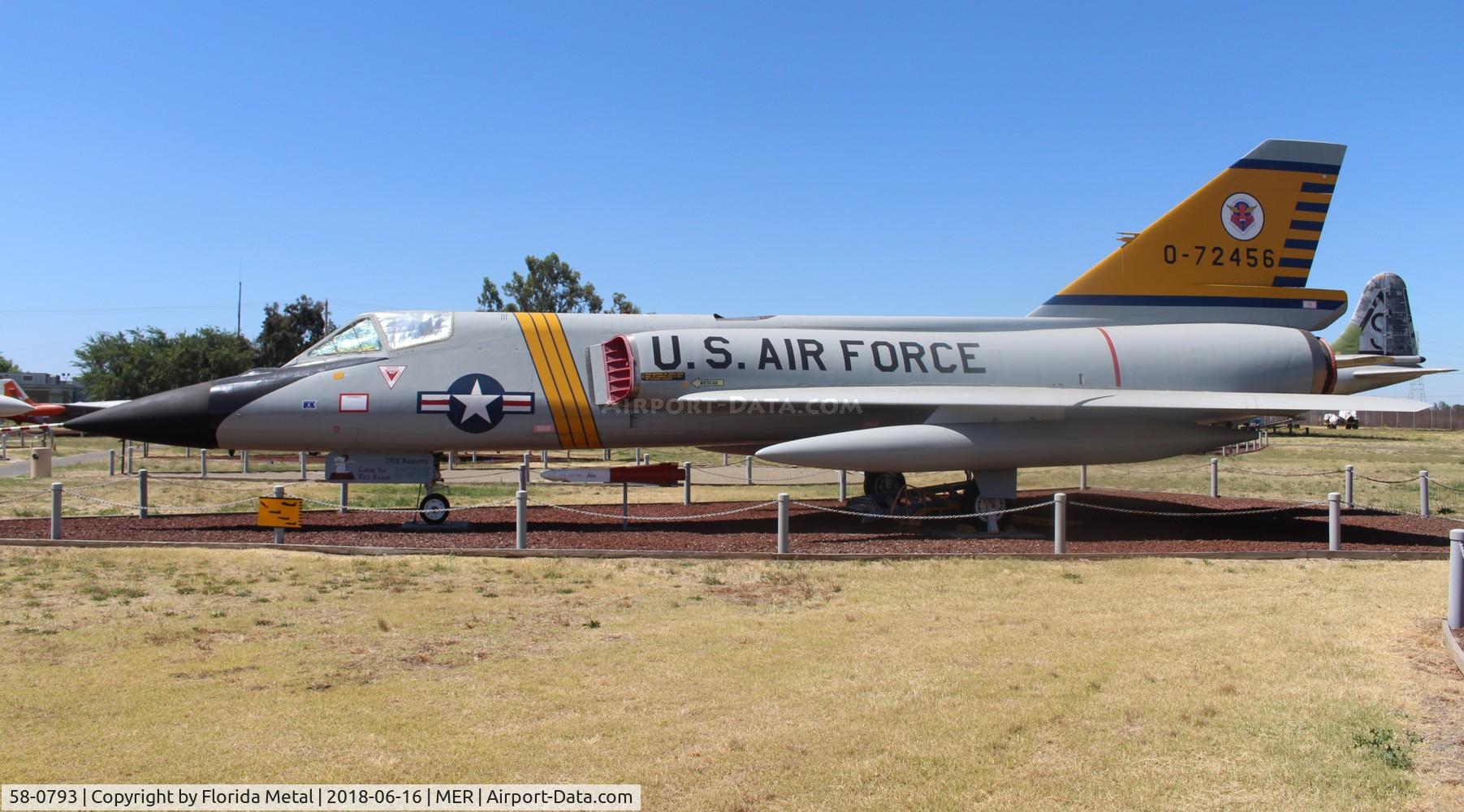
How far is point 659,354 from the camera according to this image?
42.3 ft

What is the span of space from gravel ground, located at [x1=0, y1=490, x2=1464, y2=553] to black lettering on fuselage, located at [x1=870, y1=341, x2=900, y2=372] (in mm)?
2238

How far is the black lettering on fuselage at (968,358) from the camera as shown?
13930mm

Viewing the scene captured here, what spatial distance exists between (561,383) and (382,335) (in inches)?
93.6

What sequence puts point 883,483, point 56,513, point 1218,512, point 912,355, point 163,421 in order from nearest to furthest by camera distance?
point 56,513
point 163,421
point 912,355
point 883,483
point 1218,512

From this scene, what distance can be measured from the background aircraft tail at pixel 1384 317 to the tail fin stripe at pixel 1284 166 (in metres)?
31.1

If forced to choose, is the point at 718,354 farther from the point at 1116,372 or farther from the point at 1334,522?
the point at 1334,522

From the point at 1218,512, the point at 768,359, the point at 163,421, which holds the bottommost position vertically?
the point at 1218,512

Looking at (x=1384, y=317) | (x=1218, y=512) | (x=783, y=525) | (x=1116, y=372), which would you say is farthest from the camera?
(x=1384, y=317)

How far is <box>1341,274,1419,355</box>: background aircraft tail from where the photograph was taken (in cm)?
4147

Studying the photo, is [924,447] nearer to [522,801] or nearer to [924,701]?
[924,701]

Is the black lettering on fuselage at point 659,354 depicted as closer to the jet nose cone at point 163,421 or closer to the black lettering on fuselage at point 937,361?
the black lettering on fuselage at point 937,361

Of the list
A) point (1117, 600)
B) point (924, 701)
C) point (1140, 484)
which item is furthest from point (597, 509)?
point (1140, 484)

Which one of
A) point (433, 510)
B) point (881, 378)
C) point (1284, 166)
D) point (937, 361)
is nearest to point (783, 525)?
point (881, 378)

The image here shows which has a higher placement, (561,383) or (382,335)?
(382,335)
